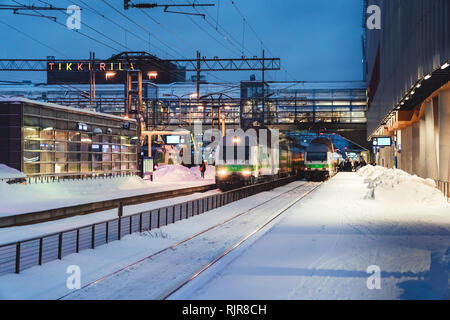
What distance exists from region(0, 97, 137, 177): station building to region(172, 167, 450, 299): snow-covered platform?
11.5 m

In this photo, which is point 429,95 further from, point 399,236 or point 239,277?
point 239,277

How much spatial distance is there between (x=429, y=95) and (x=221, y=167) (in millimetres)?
13163

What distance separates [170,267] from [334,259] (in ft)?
10.5

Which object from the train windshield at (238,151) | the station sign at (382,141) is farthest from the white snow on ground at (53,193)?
the station sign at (382,141)

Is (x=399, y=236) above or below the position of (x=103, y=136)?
below

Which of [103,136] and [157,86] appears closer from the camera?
[103,136]

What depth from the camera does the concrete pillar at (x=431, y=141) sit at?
28538 millimetres

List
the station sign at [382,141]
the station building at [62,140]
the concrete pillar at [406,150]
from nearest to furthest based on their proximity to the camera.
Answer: the station building at [62,140] → the concrete pillar at [406,150] → the station sign at [382,141]

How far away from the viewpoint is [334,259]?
34.3 feet

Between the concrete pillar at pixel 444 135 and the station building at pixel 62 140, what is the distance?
1775 centimetres

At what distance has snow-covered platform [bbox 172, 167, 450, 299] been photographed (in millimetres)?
7879

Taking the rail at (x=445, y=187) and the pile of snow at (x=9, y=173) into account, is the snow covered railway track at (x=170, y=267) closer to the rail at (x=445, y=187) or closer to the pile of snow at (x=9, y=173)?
the pile of snow at (x=9, y=173)
